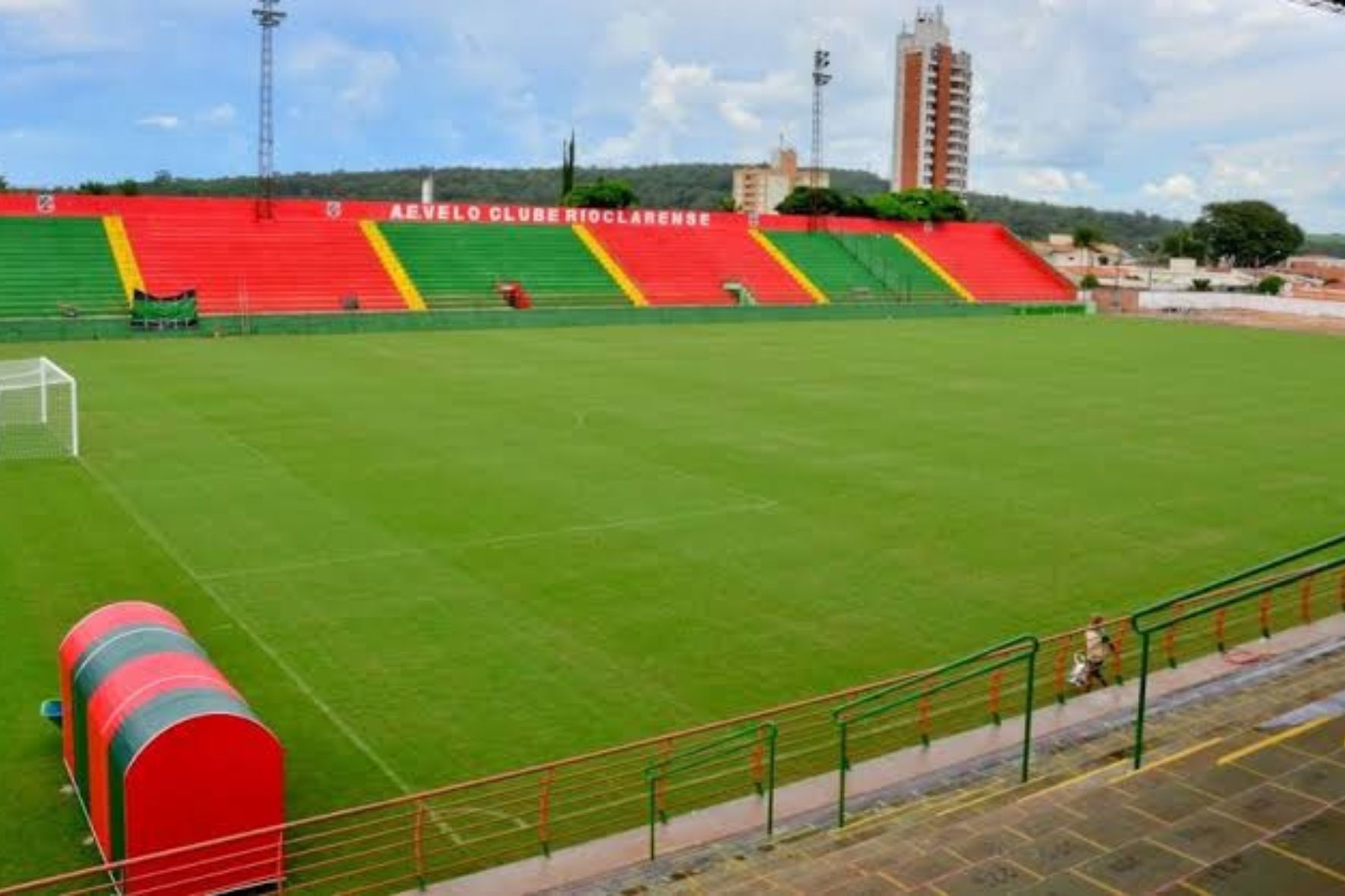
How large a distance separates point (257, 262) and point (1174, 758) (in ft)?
185

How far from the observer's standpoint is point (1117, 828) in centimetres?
1007

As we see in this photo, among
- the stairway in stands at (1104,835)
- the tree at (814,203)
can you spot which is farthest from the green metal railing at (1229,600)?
the tree at (814,203)

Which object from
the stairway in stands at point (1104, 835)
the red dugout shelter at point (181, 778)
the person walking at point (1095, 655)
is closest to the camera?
the stairway in stands at point (1104, 835)

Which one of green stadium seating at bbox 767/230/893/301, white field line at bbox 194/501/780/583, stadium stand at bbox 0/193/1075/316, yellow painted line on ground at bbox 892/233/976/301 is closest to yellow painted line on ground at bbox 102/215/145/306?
stadium stand at bbox 0/193/1075/316

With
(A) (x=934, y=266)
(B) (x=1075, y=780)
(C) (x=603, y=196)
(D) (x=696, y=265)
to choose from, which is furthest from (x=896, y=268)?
(B) (x=1075, y=780)

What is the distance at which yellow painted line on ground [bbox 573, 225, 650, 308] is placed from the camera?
68.0 metres

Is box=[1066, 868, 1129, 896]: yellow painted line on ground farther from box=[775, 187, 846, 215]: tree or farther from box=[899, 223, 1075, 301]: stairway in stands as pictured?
box=[775, 187, 846, 215]: tree

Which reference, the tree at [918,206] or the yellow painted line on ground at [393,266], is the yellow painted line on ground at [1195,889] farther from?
the tree at [918,206]

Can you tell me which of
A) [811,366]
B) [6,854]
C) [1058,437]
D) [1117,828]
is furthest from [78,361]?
[1117,828]

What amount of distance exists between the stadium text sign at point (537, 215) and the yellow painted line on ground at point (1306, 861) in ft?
212

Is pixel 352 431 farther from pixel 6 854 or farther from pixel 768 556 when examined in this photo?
pixel 6 854

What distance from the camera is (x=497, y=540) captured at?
68.9 feet

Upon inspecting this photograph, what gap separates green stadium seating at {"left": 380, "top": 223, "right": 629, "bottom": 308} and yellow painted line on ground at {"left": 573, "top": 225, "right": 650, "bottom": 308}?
1.20ft

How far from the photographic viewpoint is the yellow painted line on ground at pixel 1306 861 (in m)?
9.07
